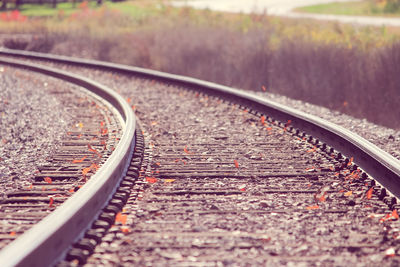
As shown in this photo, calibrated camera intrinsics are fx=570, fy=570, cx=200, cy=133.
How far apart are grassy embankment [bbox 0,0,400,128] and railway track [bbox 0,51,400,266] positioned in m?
3.03

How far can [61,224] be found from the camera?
10.9 feet

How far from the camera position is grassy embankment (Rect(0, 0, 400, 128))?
10383 mm

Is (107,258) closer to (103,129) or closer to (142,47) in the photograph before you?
(103,129)

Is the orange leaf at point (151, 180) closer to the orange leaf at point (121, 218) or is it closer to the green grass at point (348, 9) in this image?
the orange leaf at point (121, 218)

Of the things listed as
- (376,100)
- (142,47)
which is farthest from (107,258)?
(142,47)

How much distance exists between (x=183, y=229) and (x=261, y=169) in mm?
1912

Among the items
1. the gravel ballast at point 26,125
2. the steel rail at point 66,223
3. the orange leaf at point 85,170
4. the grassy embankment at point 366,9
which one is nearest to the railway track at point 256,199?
the steel rail at point 66,223

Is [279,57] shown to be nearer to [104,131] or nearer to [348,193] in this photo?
[104,131]

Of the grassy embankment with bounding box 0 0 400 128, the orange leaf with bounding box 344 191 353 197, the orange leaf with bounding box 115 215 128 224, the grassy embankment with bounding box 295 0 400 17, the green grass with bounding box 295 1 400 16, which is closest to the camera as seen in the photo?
the orange leaf with bounding box 115 215 128 224

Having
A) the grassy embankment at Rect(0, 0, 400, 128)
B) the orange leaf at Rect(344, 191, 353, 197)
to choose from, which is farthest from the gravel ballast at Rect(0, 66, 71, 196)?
the grassy embankment at Rect(0, 0, 400, 128)

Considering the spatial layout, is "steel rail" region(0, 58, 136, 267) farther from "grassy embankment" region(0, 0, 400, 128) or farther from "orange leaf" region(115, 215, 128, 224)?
"grassy embankment" region(0, 0, 400, 128)

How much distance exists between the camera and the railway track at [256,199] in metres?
3.51

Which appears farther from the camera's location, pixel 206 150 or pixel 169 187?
pixel 206 150

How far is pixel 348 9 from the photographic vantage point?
102 ft
